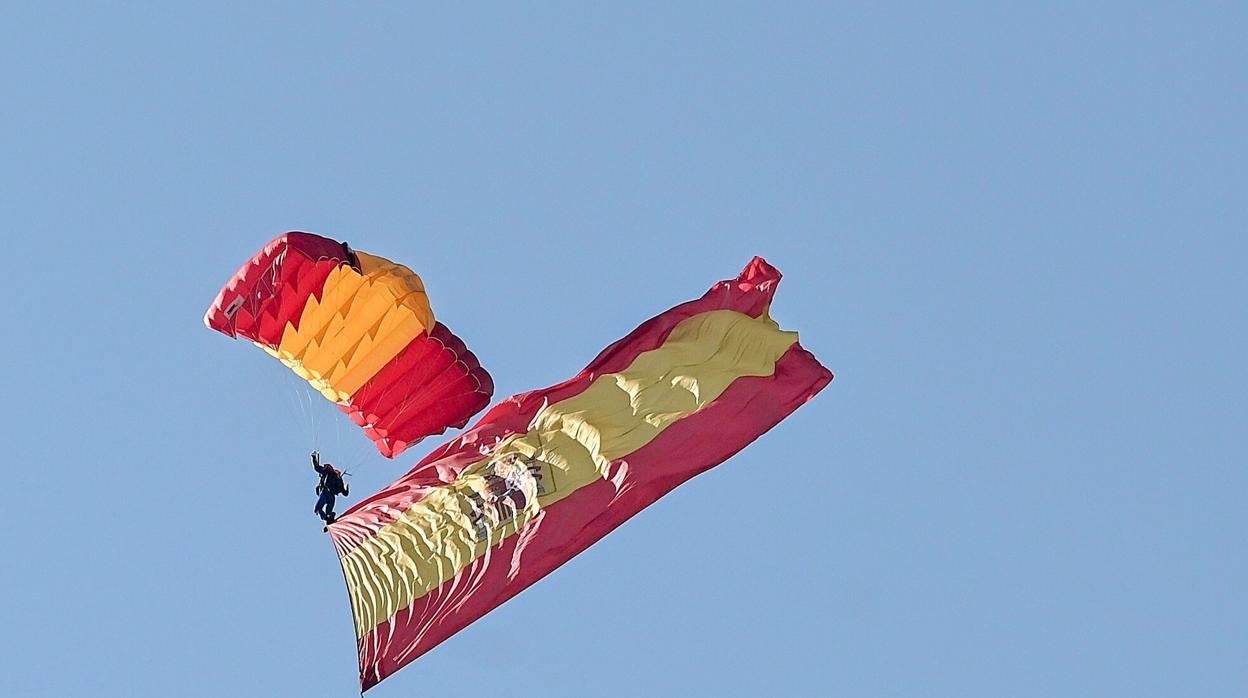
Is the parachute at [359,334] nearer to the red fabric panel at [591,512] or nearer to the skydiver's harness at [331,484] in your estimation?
the skydiver's harness at [331,484]

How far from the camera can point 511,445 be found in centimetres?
2298

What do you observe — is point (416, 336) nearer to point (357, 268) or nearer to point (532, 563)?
point (357, 268)

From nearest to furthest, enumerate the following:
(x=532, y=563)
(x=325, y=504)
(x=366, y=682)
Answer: (x=366, y=682) < (x=532, y=563) < (x=325, y=504)

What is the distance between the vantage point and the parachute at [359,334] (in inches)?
897

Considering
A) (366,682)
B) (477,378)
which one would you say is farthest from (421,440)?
(366,682)

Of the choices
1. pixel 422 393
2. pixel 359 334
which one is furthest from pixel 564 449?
pixel 359 334

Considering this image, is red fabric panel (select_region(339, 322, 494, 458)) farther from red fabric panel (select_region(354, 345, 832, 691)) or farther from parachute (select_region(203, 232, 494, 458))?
red fabric panel (select_region(354, 345, 832, 691))

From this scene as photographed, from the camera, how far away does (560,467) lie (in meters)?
22.6

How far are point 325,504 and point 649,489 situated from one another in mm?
2714

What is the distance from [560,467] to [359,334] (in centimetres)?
207

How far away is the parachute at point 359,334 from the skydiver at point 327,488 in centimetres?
64

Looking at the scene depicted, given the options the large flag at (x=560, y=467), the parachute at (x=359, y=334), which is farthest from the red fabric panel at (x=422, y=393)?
the large flag at (x=560, y=467)

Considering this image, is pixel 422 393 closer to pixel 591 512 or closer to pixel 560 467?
pixel 560 467

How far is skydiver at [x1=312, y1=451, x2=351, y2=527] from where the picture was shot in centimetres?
2319
